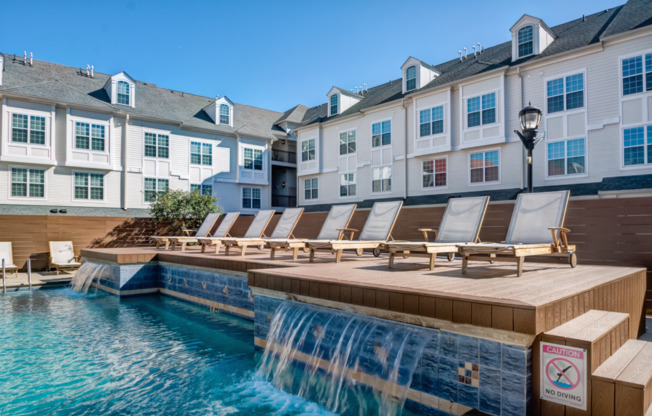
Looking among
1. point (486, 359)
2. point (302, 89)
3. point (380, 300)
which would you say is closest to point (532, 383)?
point (486, 359)

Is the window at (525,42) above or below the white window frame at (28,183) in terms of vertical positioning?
above

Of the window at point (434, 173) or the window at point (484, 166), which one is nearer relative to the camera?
the window at point (484, 166)

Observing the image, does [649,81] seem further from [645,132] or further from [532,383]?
[532,383]

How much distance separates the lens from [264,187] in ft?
84.0

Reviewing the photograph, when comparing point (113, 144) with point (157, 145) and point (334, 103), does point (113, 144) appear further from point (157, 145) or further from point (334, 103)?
point (334, 103)

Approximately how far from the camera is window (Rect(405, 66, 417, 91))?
19375 mm

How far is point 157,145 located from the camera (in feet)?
69.1

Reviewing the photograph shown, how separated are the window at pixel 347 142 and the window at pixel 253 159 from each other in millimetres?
5890

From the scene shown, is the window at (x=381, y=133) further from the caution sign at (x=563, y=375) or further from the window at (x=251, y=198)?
the caution sign at (x=563, y=375)

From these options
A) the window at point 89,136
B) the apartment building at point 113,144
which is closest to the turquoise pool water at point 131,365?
the apartment building at point 113,144

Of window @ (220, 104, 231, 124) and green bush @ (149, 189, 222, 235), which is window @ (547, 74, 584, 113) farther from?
window @ (220, 104, 231, 124)

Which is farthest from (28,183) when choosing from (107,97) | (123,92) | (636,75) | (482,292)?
(636,75)

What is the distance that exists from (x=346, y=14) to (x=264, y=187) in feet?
43.5

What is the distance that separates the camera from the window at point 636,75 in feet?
42.1
